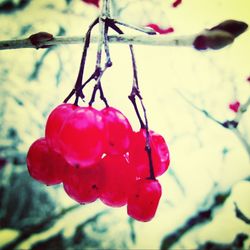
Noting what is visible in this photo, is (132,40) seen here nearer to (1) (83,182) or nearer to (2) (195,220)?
(1) (83,182)

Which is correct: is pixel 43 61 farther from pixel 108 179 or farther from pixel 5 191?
pixel 108 179

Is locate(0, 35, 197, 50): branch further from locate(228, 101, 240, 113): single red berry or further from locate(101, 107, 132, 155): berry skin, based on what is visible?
locate(228, 101, 240, 113): single red berry

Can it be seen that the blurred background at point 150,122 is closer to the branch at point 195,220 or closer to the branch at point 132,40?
the branch at point 195,220

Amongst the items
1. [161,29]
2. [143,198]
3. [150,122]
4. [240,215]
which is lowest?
[240,215]

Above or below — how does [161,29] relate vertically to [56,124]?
above

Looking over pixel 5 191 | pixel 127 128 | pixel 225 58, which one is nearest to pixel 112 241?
pixel 5 191

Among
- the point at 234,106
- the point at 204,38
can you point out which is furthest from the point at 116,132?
the point at 234,106
